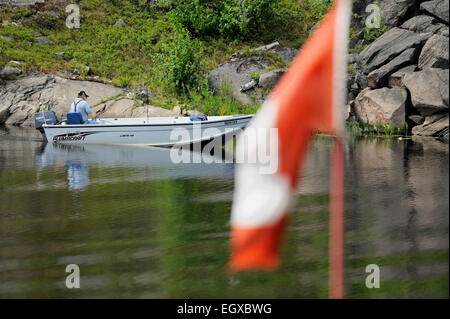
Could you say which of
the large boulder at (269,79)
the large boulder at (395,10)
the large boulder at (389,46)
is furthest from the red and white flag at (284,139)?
the large boulder at (395,10)

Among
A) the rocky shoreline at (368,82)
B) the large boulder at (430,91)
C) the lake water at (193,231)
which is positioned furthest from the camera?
the rocky shoreline at (368,82)

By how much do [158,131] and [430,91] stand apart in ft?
30.6

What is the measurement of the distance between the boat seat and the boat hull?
0.23 metres

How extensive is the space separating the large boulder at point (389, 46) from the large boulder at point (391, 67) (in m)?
0.43

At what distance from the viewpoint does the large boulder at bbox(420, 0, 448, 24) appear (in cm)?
2180

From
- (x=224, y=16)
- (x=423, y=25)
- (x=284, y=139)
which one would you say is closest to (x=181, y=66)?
(x=224, y=16)

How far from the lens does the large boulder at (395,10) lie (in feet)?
78.0

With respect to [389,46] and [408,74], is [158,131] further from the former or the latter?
[389,46]

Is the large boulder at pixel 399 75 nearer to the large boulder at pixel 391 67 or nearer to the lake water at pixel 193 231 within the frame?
the large boulder at pixel 391 67

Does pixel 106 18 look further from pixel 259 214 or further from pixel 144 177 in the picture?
pixel 259 214

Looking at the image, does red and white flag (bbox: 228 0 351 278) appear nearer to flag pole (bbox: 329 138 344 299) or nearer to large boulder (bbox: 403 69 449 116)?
flag pole (bbox: 329 138 344 299)

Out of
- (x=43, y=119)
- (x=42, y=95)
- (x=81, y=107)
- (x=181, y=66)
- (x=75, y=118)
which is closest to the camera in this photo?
(x=81, y=107)

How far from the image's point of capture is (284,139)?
3326 millimetres

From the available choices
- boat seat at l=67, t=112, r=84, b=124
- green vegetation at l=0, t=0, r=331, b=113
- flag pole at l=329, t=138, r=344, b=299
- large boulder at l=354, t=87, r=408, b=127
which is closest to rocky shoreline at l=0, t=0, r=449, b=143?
large boulder at l=354, t=87, r=408, b=127
